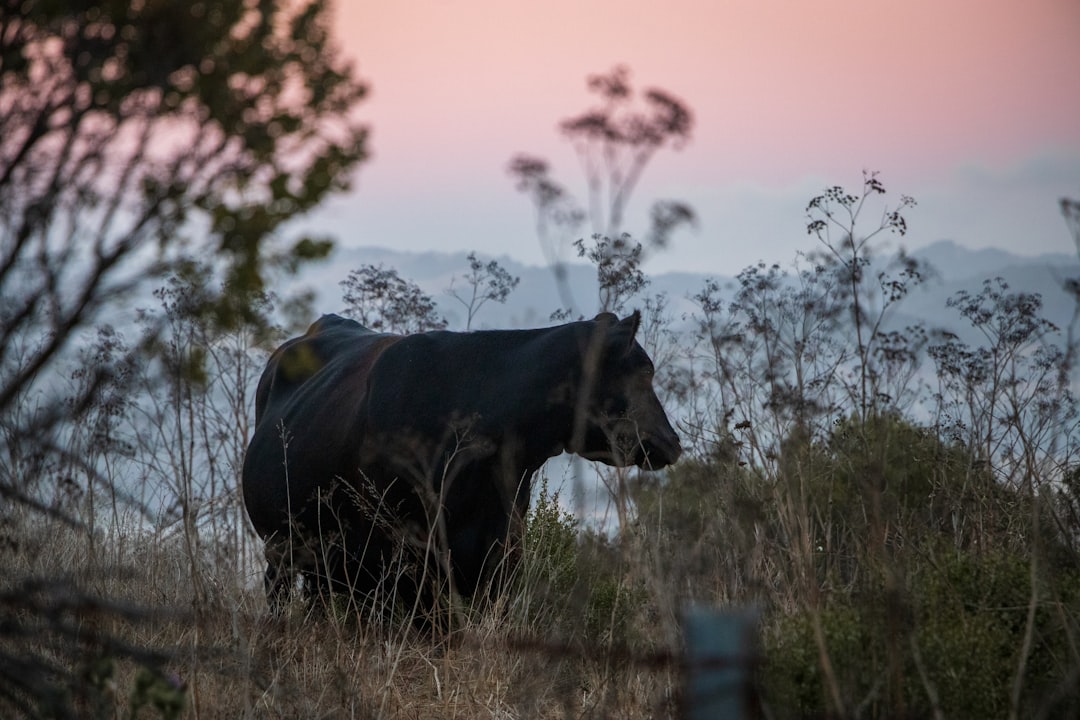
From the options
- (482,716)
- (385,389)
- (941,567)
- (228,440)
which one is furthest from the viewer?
(228,440)

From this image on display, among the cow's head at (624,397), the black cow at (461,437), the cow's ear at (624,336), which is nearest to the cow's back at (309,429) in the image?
the black cow at (461,437)

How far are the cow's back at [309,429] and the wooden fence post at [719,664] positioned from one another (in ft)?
12.7

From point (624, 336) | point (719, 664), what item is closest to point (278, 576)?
point (624, 336)

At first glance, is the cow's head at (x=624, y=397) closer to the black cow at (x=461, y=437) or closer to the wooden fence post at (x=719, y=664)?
the black cow at (x=461, y=437)

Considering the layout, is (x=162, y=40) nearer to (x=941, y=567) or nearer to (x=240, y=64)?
(x=240, y=64)

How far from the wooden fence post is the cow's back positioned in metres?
3.87

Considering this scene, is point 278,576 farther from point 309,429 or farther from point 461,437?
point 309,429

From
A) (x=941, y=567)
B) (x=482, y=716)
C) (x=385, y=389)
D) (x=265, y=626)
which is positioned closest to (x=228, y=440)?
(x=385, y=389)

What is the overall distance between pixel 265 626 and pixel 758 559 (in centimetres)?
227

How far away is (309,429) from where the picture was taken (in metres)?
7.30

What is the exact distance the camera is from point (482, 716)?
4.79 metres

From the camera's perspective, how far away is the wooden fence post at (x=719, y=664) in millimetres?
2887

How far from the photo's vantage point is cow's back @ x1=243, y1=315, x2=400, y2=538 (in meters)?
6.97

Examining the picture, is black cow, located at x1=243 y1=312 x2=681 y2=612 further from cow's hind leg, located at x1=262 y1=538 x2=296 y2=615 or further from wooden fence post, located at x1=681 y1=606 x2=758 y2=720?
wooden fence post, located at x1=681 y1=606 x2=758 y2=720
